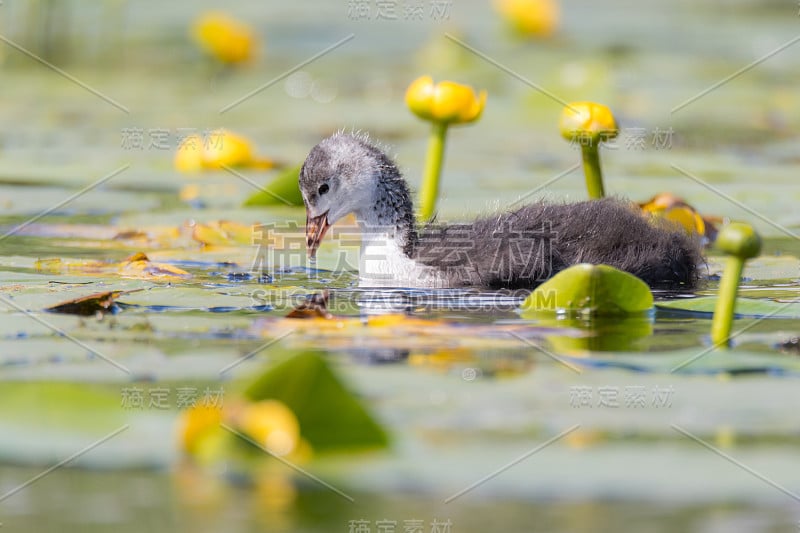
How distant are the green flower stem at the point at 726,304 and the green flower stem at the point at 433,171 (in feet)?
8.49

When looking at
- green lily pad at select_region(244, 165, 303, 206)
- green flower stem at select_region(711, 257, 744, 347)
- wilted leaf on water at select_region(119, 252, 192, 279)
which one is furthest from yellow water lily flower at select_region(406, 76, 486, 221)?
green flower stem at select_region(711, 257, 744, 347)

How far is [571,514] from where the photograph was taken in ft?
10.4

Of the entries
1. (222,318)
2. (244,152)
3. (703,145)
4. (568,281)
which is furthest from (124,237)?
(703,145)

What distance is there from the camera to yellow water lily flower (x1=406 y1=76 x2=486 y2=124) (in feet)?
22.0

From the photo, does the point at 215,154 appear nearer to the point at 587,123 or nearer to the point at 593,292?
the point at 587,123

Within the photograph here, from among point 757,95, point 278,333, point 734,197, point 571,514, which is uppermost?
point 757,95

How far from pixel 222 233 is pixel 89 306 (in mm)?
2200

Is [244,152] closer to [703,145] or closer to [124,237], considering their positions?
[124,237]

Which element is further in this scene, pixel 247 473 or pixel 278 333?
pixel 278 333

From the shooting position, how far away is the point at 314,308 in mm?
5625

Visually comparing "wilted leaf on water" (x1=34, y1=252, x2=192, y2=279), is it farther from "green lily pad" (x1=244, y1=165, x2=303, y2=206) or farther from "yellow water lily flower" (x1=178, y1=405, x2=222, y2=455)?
"yellow water lily flower" (x1=178, y1=405, x2=222, y2=455)

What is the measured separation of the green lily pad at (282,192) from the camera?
7664mm

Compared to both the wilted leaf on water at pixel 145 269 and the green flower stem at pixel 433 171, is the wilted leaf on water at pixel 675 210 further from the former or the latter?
the wilted leaf on water at pixel 145 269

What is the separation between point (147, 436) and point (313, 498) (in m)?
0.64
